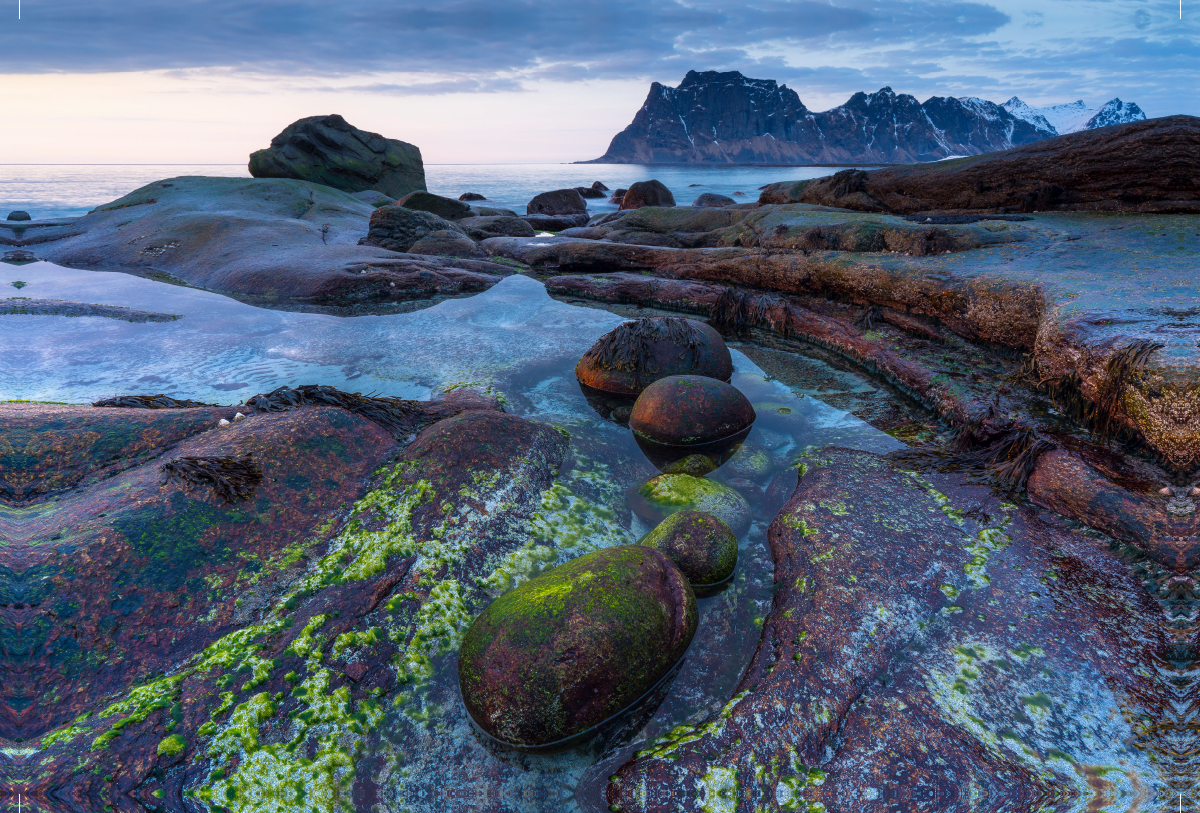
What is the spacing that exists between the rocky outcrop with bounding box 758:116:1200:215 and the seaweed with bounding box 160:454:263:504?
9.95 m

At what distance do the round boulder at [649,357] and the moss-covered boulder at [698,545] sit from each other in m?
2.16

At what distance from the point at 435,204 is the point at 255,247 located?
696cm

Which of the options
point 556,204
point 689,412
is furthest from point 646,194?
point 689,412

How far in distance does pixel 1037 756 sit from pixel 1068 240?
21.5ft

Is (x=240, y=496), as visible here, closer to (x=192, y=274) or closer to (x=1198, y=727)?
(x=1198, y=727)

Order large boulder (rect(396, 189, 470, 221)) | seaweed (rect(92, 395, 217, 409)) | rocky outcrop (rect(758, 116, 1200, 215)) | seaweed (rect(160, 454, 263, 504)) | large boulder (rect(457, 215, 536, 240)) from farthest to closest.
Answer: large boulder (rect(396, 189, 470, 221)), large boulder (rect(457, 215, 536, 240)), rocky outcrop (rect(758, 116, 1200, 215)), seaweed (rect(92, 395, 217, 409)), seaweed (rect(160, 454, 263, 504))

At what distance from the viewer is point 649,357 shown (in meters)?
5.17

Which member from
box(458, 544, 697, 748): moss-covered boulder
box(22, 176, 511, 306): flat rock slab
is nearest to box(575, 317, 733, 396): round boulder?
box(458, 544, 697, 748): moss-covered boulder

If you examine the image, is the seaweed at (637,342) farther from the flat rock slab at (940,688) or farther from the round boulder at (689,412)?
the flat rock slab at (940,688)

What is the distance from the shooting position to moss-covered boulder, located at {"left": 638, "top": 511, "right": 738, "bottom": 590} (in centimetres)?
288

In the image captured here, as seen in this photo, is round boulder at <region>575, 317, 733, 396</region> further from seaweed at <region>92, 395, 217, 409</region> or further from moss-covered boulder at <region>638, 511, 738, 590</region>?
seaweed at <region>92, 395, 217, 409</region>

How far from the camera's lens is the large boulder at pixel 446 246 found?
11.1 m

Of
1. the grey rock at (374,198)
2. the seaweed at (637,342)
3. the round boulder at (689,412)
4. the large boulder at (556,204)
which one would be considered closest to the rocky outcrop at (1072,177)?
the seaweed at (637,342)

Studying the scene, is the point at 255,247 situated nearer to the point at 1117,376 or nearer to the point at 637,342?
the point at 637,342
